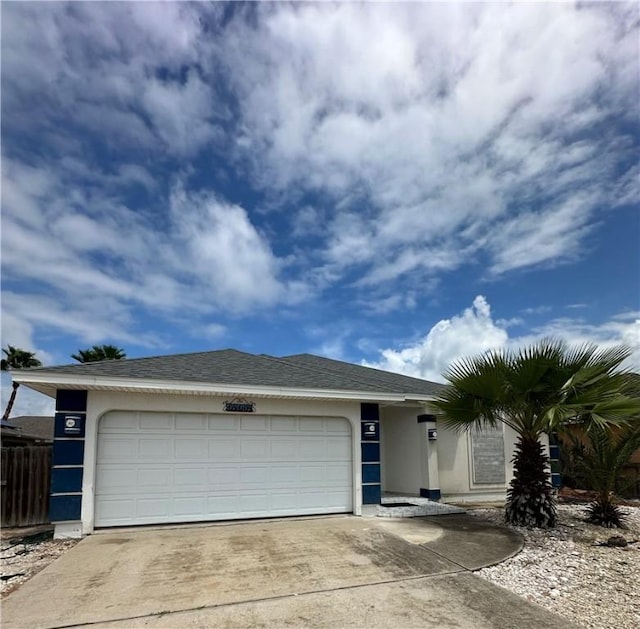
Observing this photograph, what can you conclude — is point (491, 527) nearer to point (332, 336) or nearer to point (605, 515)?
point (605, 515)

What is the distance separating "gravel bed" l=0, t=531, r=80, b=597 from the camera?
5770mm

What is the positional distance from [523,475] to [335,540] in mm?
3812

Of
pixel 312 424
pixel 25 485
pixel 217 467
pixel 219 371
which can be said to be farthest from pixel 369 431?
pixel 25 485

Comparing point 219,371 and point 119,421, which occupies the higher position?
point 219,371

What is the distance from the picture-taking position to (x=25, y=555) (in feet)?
23.0

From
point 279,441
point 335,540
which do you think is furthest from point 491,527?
point 279,441

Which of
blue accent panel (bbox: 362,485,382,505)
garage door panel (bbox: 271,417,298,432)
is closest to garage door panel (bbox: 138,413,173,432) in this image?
garage door panel (bbox: 271,417,298,432)

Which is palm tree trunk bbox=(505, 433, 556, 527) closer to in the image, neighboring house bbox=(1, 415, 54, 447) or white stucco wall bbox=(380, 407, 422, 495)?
white stucco wall bbox=(380, 407, 422, 495)

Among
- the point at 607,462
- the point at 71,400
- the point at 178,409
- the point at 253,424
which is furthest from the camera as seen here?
the point at 253,424

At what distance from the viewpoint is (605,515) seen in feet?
29.1

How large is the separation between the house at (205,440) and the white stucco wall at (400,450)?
1.59 metres

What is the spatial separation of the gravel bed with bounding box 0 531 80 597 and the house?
1.47 ft

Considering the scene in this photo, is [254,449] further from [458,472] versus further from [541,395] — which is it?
[458,472]

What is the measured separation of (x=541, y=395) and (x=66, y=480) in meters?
8.63
